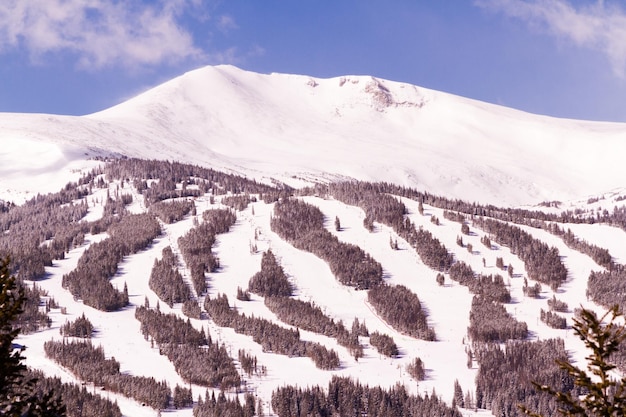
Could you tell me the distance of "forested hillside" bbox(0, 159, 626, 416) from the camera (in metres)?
52.4

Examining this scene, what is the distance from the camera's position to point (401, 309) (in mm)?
72250

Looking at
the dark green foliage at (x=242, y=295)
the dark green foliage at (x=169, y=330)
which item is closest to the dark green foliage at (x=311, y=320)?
the dark green foliage at (x=242, y=295)

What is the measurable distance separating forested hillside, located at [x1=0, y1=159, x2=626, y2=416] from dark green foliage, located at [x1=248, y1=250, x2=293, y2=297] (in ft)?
0.78

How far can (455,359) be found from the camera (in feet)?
205

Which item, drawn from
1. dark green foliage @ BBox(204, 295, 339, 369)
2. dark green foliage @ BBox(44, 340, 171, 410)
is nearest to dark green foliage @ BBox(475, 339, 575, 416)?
dark green foliage @ BBox(204, 295, 339, 369)

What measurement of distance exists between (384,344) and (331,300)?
1306 cm

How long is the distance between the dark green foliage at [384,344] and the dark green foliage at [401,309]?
4.09 m

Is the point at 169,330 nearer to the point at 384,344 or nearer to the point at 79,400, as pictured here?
the point at 79,400

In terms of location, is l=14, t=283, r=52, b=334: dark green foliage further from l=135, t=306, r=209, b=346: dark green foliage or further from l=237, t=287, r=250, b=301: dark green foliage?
l=237, t=287, r=250, b=301: dark green foliage

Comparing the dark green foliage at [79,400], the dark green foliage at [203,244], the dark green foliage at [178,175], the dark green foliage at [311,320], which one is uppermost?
the dark green foliage at [178,175]

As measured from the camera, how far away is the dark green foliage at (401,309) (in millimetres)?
68438

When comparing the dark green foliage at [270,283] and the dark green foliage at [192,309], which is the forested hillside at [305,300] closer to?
the dark green foliage at [270,283]

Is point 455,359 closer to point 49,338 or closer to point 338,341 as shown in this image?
point 338,341

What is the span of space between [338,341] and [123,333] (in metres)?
21.3
